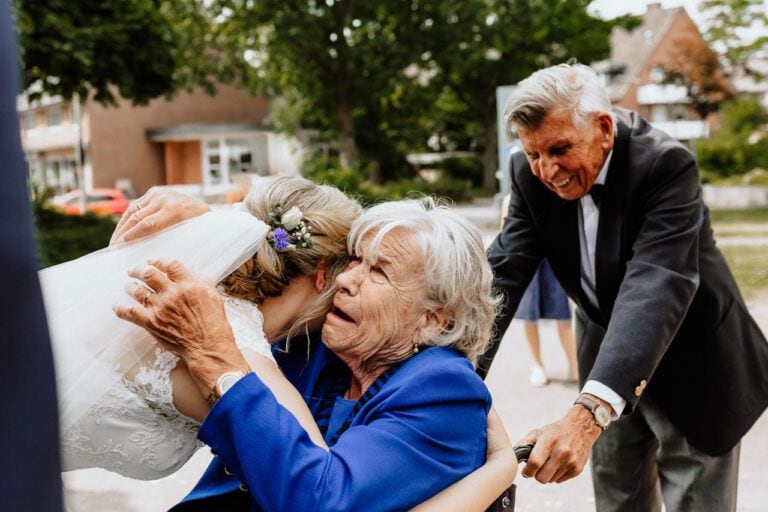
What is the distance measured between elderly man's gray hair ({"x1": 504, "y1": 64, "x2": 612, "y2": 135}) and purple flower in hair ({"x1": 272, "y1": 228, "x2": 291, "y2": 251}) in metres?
0.90

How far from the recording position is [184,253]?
5.81 feet

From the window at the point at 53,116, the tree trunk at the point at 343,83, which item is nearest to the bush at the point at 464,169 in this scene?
the tree trunk at the point at 343,83

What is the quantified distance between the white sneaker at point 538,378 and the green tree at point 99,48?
727 centimetres

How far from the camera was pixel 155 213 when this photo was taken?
6.23 ft

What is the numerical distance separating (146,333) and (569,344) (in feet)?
16.3

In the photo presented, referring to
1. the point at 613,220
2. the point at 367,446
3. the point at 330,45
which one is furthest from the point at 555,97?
the point at 330,45

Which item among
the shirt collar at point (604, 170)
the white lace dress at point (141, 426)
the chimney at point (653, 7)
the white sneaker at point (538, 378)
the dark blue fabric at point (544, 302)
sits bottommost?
the white sneaker at point (538, 378)

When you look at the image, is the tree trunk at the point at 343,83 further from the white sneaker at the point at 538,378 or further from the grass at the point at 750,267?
the white sneaker at the point at 538,378

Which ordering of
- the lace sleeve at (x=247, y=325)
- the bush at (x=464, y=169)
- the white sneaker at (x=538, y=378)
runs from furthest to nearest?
1. the bush at (x=464, y=169)
2. the white sneaker at (x=538, y=378)
3. the lace sleeve at (x=247, y=325)

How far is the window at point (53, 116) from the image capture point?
4212cm

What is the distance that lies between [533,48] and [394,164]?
8145mm

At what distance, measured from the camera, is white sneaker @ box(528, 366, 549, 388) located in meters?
6.04

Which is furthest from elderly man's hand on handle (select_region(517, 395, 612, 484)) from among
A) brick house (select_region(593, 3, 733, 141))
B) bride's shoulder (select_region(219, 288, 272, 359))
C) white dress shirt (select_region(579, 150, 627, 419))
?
brick house (select_region(593, 3, 733, 141))

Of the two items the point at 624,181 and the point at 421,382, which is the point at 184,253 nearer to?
the point at 421,382
